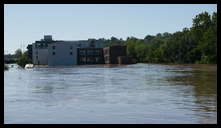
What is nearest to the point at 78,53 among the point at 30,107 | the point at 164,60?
the point at 164,60

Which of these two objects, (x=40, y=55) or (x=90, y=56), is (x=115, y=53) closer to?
(x=90, y=56)

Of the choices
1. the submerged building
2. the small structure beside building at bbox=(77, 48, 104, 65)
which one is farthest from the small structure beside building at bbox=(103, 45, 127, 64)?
the small structure beside building at bbox=(77, 48, 104, 65)

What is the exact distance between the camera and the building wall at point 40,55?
141 m

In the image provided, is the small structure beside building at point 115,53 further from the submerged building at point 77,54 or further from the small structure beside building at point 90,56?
the small structure beside building at point 90,56

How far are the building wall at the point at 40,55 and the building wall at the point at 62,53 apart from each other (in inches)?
432

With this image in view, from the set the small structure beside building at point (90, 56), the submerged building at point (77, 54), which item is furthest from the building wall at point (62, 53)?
the small structure beside building at point (90, 56)

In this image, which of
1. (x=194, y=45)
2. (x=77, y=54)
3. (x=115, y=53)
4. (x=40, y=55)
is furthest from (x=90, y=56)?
(x=194, y=45)

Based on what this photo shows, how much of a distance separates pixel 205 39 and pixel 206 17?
997 centimetres

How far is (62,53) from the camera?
129375mm

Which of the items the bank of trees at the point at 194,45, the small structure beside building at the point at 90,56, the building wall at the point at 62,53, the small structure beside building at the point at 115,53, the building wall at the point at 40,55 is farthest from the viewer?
the building wall at the point at 40,55

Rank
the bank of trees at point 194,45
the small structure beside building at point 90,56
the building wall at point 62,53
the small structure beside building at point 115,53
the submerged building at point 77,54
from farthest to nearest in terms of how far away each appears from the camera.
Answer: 1. the small structure beside building at point 90,56
2. the building wall at point 62,53
3. the submerged building at point 77,54
4. the small structure beside building at point 115,53
5. the bank of trees at point 194,45

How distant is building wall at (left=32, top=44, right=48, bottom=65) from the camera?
141 metres

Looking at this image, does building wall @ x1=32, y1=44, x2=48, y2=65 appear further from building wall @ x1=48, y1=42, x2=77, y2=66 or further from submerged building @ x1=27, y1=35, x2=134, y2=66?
building wall @ x1=48, y1=42, x2=77, y2=66
